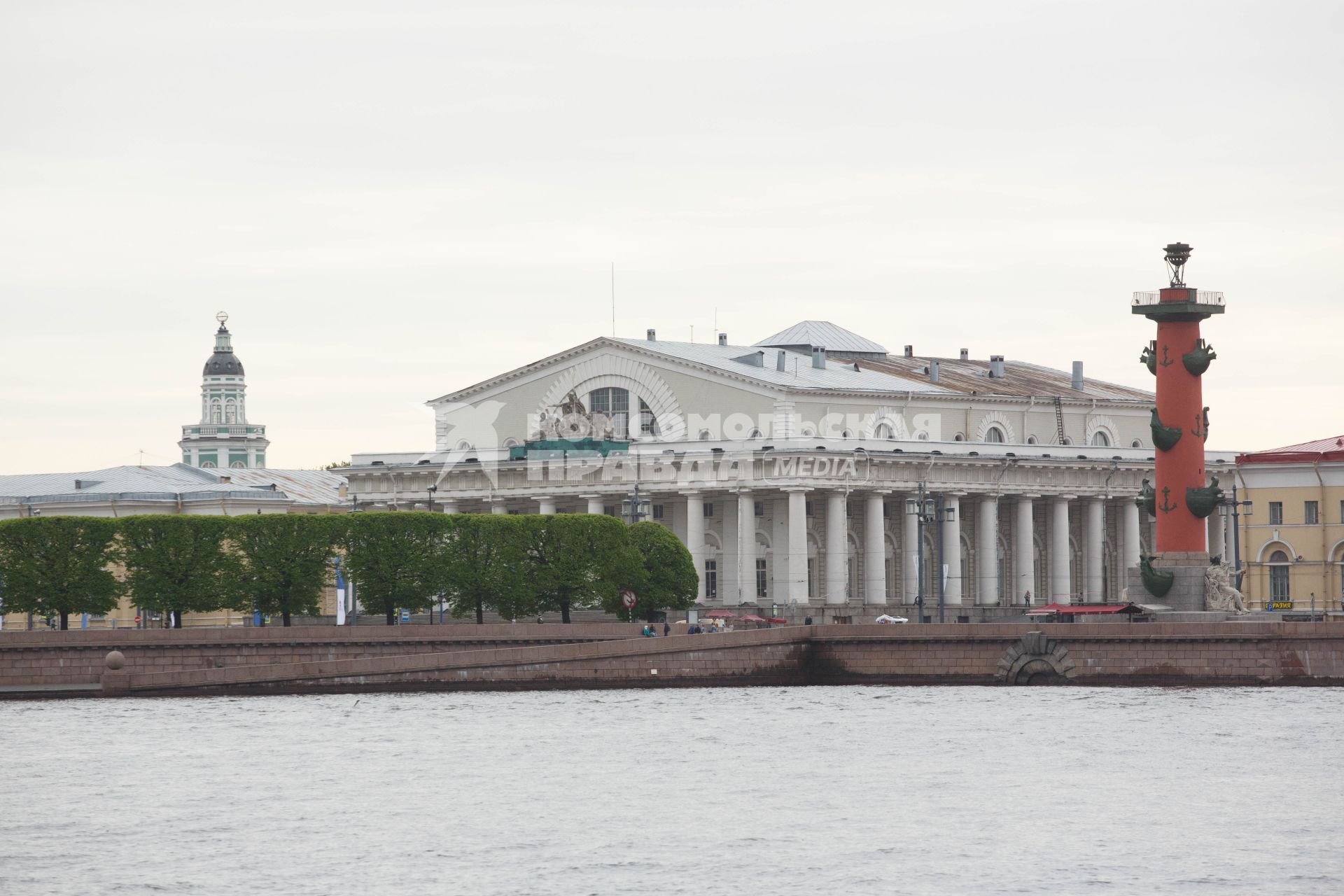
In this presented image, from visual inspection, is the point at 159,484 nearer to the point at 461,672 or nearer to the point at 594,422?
the point at 594,422

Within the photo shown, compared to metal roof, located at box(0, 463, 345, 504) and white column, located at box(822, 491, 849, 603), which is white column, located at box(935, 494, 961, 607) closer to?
white column, located at box(822, 491, 849, 603)

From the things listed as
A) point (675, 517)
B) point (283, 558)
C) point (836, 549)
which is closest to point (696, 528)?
point (675, 517)

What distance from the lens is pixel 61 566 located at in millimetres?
74562

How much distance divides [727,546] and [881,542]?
5203 millimetres

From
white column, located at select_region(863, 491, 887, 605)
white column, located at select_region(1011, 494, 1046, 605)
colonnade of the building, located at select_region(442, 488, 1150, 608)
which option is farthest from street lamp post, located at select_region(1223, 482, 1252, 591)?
white column, located at select_region(863, 491, 887, 605)

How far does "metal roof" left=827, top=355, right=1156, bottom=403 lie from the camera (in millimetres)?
106750

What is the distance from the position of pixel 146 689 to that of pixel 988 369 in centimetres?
5332

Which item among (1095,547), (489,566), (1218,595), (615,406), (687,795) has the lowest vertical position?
(687,795)

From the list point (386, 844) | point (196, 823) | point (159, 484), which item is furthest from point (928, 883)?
point (159, 484)

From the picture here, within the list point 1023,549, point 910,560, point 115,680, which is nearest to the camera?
point 115,680

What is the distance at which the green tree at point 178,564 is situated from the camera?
74.8 m

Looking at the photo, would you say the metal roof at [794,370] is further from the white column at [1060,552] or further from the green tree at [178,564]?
the green tree at [178,564]

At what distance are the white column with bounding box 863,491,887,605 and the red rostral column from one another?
27533mm

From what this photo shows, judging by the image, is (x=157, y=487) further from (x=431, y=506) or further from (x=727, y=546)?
(x=727, y=546)
